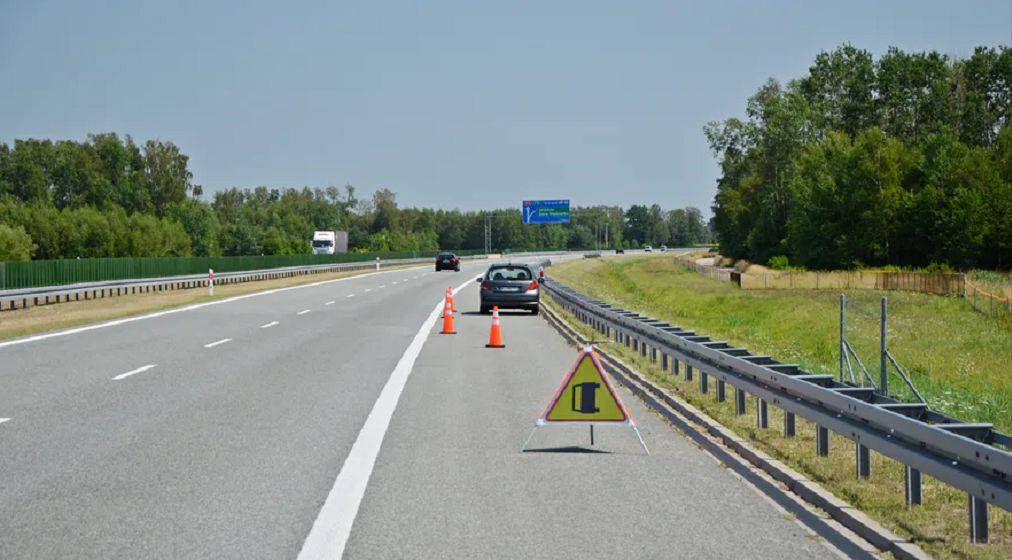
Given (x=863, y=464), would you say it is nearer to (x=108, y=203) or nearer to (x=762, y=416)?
(x=762, y=416)

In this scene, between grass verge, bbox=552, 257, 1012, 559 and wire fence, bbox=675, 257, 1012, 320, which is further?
wire fence, bbox=675, 257, 1012, 320

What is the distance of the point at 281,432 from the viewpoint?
36.2ft

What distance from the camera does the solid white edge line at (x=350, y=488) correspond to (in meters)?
6.59

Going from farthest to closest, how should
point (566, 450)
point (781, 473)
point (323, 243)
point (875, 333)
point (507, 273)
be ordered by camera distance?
point (323, 243) < point (875, 333) < point (507, 273) < point (566, 450) < point (781, 473)

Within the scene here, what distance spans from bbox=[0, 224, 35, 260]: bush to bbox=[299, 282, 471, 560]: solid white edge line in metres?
86.7

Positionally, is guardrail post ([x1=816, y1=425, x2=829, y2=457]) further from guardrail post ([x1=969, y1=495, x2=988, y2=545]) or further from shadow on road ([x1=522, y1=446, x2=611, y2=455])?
guardrail post ([x1=969, y1=495, x2=988, y2=545])

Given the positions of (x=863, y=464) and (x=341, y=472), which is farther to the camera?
(x=341, y=472)

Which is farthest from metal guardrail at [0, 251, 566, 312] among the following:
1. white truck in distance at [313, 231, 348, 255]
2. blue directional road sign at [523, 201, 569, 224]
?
blue directional road sign at [523, 201, 569, 224]

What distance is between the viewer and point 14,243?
310 ft

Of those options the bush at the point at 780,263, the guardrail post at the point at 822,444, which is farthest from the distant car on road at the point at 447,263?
the guardrail post at the point at 822,444

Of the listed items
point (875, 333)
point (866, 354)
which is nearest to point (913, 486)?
point (866, 354)

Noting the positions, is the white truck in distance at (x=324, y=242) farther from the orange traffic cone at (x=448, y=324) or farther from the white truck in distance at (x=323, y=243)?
the orange traffic cone at (x=448, y=324)

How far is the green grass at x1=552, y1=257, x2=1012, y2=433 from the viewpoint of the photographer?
1819 cm

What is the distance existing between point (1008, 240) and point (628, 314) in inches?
2351
